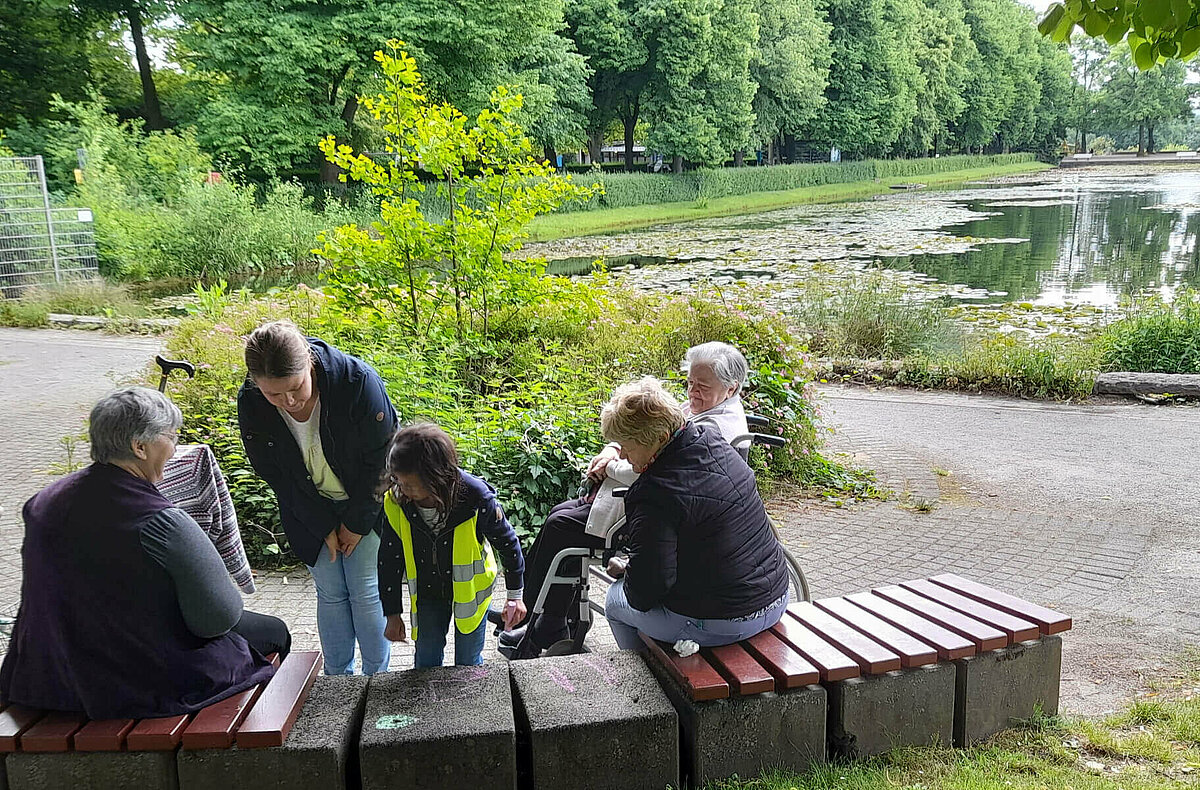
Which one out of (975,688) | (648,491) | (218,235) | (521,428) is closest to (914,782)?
(975,688)

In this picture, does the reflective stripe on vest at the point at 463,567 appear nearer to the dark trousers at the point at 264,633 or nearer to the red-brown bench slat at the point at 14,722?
the dark trousers at the point at 264,633

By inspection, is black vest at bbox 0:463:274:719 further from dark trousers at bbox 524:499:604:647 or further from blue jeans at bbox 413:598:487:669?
dark trousers at bbox 524:499:604:647

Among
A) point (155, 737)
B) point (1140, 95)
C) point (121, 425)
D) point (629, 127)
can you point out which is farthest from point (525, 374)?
point (1140, 95)

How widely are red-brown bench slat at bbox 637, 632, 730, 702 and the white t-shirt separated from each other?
131 cm

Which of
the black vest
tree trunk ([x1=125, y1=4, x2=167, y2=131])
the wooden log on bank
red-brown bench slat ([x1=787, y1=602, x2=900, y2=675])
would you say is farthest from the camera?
tree trunk ([x1=125, y1=4, x2=167, y2=131])

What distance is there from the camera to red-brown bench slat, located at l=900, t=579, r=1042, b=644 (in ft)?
10.5

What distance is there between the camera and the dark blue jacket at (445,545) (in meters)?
3.24

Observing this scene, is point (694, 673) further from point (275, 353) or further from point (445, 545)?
point (275, 353)

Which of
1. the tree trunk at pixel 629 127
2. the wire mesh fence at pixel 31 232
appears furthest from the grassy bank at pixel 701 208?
the wire mesh fence at pixel 31 232

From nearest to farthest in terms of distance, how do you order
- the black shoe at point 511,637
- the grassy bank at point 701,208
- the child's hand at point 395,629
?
the child's hand at point 395,629 → the black shoe at point 511,637 → the grassy bank at point 701,208

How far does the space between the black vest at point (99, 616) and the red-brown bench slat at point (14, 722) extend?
1.1 inches

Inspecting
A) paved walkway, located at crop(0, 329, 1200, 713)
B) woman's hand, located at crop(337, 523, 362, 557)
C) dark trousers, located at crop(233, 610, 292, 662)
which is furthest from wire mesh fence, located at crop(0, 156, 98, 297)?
dark trousers, located at crop(233, 610, 292, 662)

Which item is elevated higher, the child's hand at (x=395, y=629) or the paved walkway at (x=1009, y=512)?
the child's hand at (x=395, y=629)

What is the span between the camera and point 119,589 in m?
2.55
